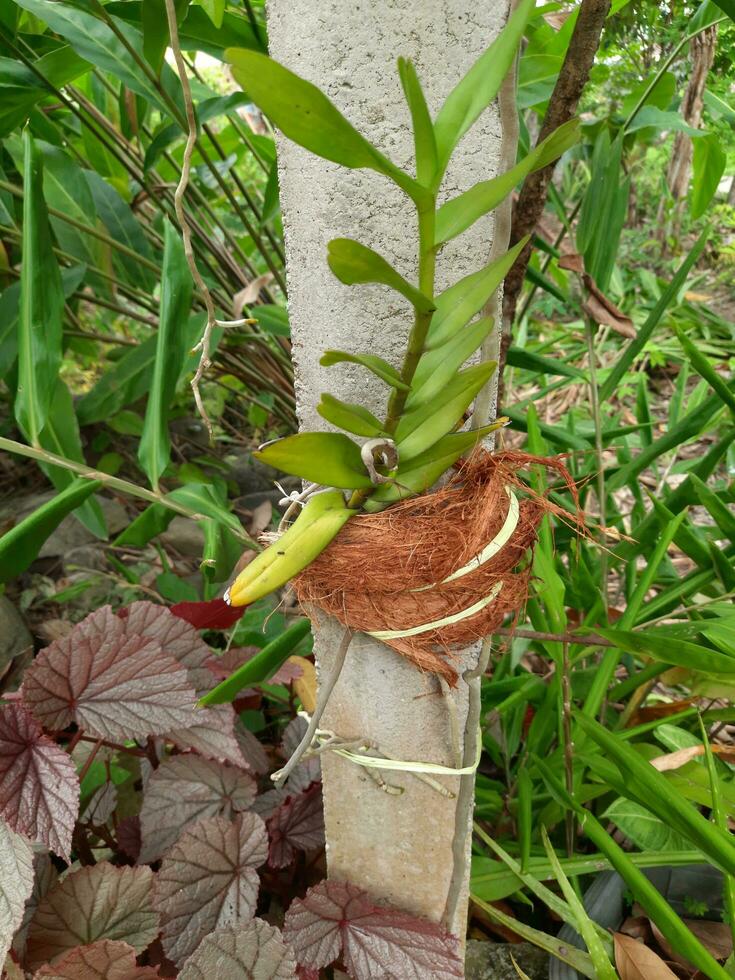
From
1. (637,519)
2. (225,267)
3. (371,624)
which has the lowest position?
(637,519)

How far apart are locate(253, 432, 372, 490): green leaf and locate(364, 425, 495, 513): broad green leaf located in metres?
0.02

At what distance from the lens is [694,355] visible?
2.47 ft

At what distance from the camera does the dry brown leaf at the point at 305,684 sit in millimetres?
844

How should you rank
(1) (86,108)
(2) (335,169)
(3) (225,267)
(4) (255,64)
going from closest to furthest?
(4) (255,64) < (2) (335,169) < (1) (86,108) < (3) (225,267)

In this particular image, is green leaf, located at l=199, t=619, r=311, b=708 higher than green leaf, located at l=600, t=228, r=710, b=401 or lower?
lower

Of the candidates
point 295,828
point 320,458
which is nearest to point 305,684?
point 295,828

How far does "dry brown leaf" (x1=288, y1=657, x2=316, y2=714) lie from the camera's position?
844 mm

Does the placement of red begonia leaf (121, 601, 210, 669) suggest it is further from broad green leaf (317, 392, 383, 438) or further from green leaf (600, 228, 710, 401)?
green leaf (600, 228, 710, 401)

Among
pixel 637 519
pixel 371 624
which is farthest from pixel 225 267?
pixel 371 624

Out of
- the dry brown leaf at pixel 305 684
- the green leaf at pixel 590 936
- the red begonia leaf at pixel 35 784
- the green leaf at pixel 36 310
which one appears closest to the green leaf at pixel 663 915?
the green leaf at pixel 590 936

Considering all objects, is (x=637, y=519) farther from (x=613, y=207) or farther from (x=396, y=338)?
(x=396, y=338)

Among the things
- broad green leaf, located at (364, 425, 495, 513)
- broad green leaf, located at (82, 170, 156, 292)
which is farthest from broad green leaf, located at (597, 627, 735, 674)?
broad green leaf, located at (82, 170, 156, 292)

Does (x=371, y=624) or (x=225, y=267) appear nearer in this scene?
(x=371, y=624)

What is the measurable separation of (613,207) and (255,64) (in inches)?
24.7
